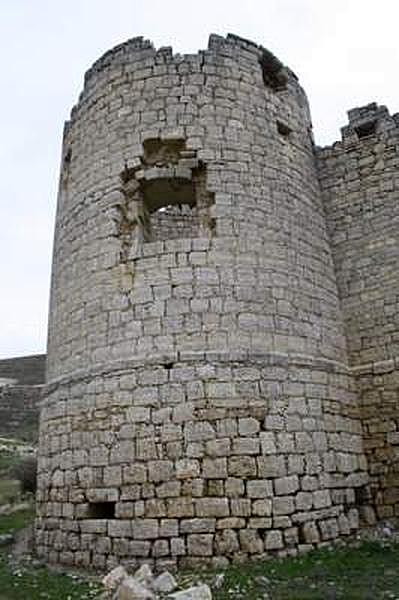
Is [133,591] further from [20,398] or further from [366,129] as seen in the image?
[20,398]

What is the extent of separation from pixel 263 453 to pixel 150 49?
6.09 meters

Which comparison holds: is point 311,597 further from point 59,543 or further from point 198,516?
point 59,543

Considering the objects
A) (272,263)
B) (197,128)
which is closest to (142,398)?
→ (272,263)

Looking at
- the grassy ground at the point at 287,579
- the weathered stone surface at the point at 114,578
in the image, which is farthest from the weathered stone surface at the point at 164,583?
the weathered stone surface at the point at 114,578

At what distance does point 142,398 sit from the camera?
5930 millimetres

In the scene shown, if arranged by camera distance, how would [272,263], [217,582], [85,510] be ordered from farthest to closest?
[272,263], [85,510], [217,582]

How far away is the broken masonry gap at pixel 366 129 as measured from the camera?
898 centimetres

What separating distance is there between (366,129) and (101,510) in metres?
7.45

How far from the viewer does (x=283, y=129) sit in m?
8.09

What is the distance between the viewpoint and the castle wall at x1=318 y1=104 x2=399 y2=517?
23.6ft

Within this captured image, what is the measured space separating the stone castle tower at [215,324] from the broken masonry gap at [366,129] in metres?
0.10

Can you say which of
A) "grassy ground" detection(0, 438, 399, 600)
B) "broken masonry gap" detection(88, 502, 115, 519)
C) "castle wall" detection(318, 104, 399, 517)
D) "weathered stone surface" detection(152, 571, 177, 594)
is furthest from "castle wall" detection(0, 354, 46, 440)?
"weathered stone surface" detection(152, 571, 177, 594)

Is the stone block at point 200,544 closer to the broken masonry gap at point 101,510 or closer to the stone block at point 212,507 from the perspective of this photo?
the stone block at point 212,507

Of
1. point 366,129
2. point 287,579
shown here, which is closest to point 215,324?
point 287,579
